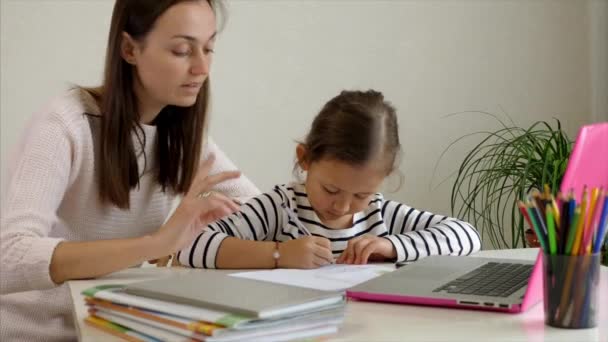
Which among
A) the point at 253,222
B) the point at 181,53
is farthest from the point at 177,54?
the point at 253,222

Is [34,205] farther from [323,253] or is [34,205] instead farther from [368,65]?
[368,65]

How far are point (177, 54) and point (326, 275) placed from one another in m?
0.55

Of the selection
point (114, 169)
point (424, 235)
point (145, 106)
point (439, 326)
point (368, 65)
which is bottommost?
point (439, 326)

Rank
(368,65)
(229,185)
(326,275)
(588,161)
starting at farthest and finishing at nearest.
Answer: (368,65), (229,185), (326,275), (588,161)

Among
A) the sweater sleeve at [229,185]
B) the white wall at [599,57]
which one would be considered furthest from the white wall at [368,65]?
the sweater sleeve at [229,185]

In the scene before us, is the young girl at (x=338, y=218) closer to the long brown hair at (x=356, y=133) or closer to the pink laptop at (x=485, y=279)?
the long brown hair at (x=356, y=133)

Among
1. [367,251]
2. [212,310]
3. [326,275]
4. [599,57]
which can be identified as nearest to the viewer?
[212,310]

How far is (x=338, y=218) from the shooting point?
5.20ft

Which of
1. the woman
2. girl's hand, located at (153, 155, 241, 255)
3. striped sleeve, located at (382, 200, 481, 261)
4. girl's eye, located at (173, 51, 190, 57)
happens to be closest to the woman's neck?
the woman

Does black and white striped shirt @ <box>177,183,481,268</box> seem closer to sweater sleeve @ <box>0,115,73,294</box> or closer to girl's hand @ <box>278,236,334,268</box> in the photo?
girl's hand @ <box>278,236,334,268</box>

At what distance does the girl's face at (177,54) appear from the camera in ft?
5.11

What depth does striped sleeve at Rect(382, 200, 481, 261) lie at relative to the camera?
56.9 inches

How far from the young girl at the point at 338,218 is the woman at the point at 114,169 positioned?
0.32 ft

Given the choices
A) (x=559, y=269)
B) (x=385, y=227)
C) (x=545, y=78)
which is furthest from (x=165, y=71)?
(x=545, y=78)
